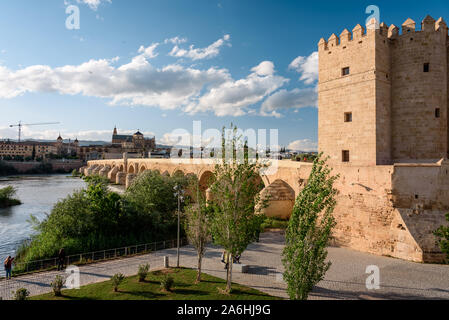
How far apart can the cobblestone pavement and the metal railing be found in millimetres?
665

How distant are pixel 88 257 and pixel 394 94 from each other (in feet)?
57.9

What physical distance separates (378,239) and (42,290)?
13354mm

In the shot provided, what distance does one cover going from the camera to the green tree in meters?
9.23

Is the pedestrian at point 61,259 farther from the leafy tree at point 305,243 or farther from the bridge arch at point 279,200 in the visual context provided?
the bridge arch at point 279,200

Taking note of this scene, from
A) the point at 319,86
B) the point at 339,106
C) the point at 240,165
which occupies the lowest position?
the point at 240,165

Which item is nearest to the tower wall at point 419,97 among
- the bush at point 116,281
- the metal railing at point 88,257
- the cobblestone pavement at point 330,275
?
the cobblestone pavement at point 330,275

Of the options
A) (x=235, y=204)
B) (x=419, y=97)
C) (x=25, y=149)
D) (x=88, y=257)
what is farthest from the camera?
(x=25, y=149)

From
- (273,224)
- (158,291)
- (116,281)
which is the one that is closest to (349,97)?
(273,224)

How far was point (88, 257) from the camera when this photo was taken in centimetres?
1395

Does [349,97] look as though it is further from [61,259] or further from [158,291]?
[61,259]
